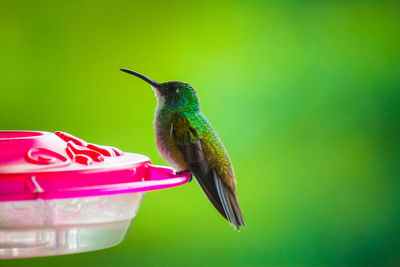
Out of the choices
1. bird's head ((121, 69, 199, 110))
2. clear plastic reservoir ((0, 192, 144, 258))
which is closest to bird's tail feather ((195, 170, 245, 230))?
bird's head ((121, 69, 199, 110))

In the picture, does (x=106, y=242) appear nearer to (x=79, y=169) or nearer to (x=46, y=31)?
(x=79, y=169)

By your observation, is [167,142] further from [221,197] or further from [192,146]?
[221,197]

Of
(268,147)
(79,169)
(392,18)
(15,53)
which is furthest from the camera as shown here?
(392,18)

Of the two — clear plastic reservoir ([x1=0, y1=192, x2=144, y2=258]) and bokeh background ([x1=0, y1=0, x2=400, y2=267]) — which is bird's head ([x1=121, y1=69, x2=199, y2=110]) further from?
bokeh background ([x1=0, y1=0, x2=400, y2=267])

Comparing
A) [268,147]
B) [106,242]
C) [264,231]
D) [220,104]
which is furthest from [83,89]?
[106,242]

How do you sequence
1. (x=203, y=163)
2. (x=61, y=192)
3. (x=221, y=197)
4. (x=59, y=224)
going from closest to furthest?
1. (x=61, y=192)
2. (x=59, y=224)
3. (x=221, y=197)
4. (x=203, y=163)

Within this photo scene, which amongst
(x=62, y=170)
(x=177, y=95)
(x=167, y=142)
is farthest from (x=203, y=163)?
(x=62, y=170)
